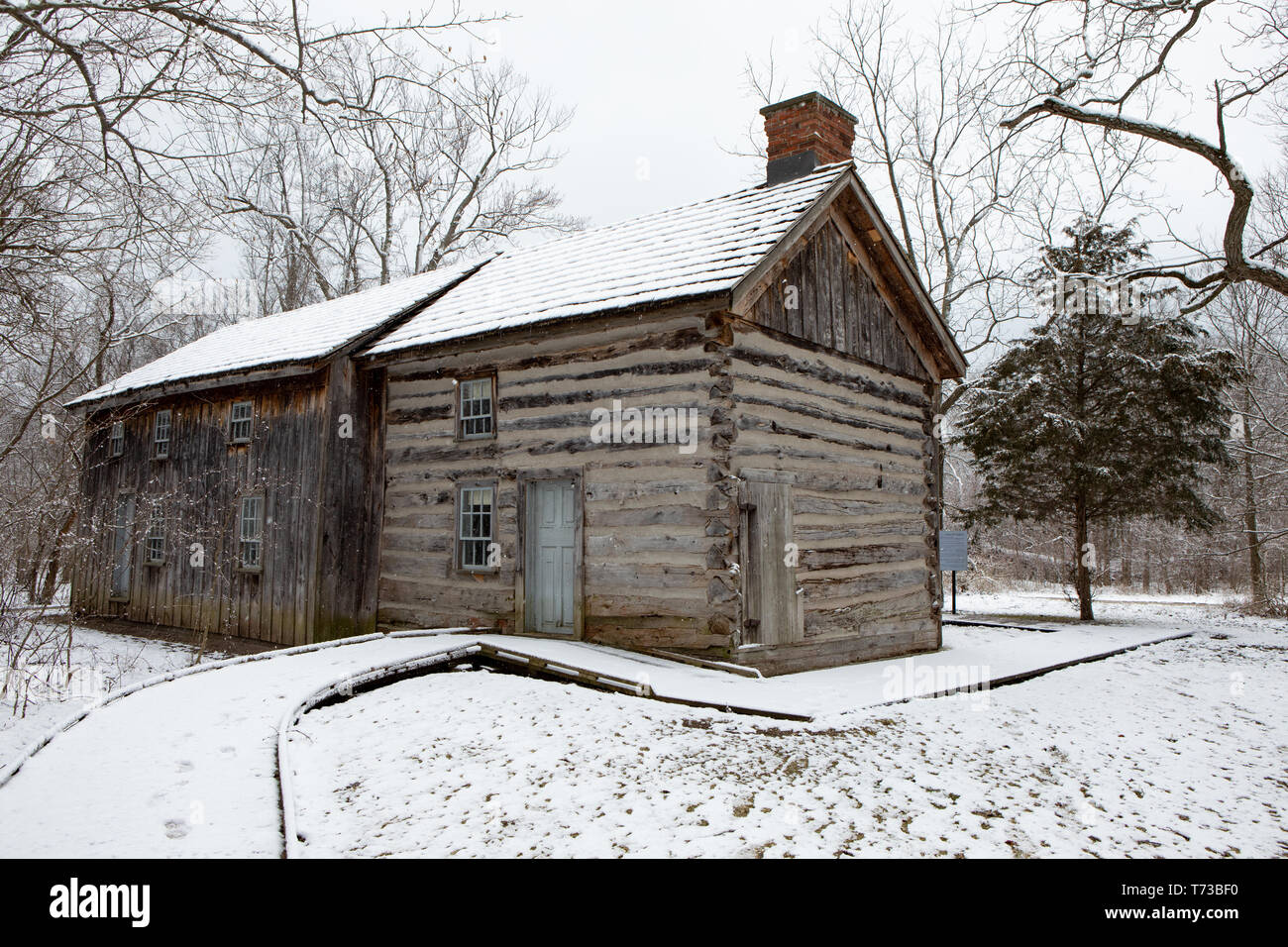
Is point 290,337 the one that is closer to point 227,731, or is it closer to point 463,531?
point 463,531

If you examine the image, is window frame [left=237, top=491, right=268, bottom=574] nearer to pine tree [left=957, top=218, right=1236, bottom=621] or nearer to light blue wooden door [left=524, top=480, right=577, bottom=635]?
light blue wooden door [left=524, top=480, right=577, bottom=635]

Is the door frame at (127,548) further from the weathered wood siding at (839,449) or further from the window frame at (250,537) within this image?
the weathered wood siding at (839,449)

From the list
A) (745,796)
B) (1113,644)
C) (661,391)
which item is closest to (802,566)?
(661,391)

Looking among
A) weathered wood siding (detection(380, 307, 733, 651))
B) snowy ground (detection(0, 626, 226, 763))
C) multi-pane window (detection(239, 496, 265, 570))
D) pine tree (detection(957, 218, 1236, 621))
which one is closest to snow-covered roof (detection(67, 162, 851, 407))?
weathered wood siding (detection(380, 307, 733, 651))

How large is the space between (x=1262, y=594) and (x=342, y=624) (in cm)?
2120

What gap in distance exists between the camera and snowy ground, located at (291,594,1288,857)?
486 cm

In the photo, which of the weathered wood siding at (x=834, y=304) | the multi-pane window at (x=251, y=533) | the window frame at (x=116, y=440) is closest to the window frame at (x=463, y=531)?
the multi-pane window at (x=251, y=533)

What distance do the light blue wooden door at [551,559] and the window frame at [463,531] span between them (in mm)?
691

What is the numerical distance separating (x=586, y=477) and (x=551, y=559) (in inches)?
52.3

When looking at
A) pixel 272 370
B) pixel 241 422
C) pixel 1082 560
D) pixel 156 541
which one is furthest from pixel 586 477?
pixel 1082 560

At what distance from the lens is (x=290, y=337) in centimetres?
1595

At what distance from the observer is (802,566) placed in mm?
10625

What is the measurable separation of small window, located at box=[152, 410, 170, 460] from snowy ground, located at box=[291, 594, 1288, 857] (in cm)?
1056

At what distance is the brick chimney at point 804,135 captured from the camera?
12.8 metres
